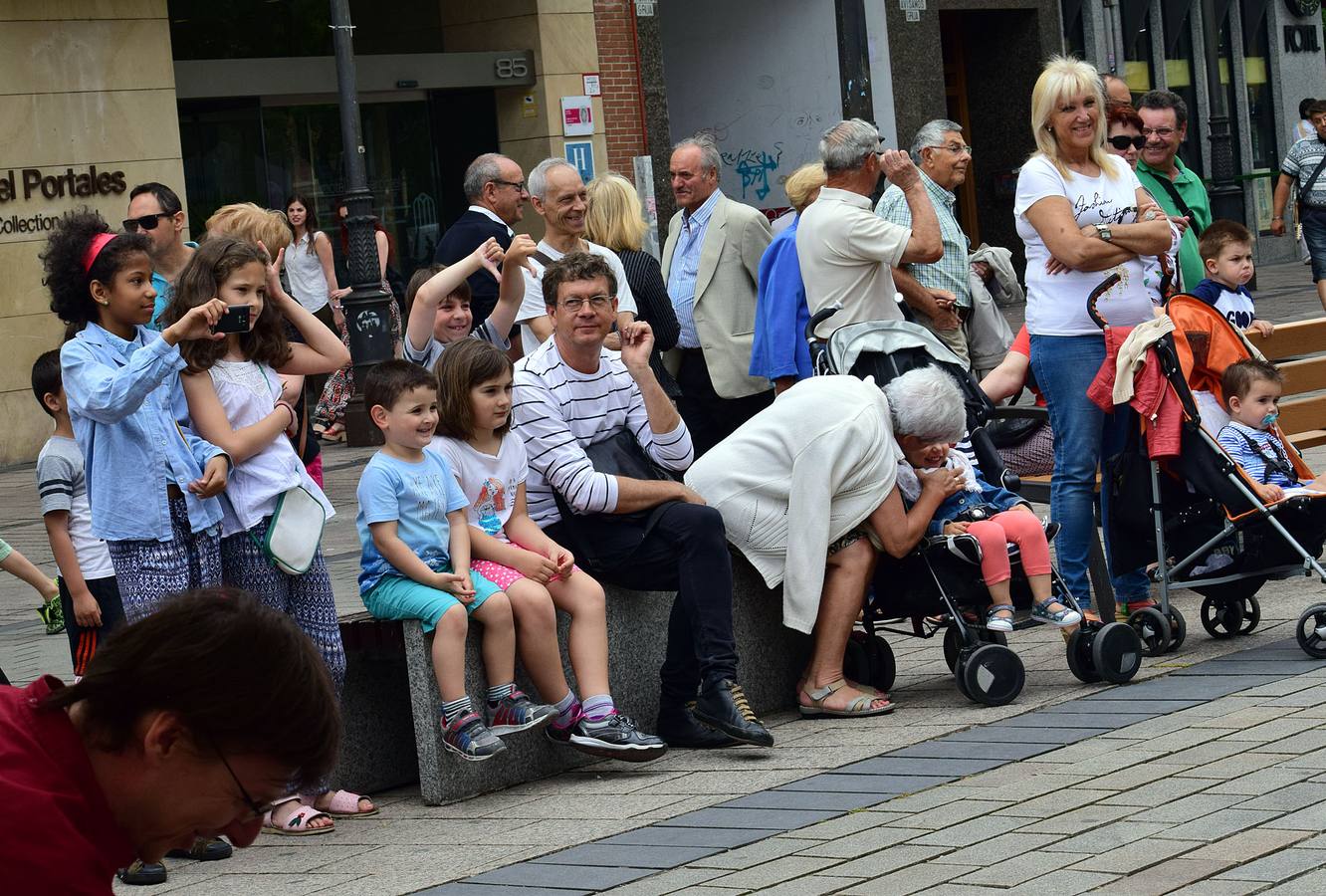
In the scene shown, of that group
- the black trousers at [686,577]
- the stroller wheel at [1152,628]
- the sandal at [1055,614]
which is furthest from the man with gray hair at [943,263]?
the black trousers at [686,577]

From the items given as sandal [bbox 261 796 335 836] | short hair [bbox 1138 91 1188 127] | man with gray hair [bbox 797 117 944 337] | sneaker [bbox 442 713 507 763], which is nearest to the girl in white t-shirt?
sneaker [bbox 442 713 507 763]

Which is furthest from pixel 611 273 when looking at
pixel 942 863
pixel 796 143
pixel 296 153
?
pixel 796 143

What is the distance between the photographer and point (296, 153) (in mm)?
19672

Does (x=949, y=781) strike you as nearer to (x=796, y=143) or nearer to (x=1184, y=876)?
(x=1184, y=876)

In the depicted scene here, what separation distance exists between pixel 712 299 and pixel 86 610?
3.60m

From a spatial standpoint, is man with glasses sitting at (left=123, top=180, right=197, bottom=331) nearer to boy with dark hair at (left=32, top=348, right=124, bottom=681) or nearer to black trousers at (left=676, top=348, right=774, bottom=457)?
boy with dark hair at (left=32, top=348, right=124, bottom=681)

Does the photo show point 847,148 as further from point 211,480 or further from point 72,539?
point 72,539

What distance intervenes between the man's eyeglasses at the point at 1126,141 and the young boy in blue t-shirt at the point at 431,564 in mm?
4613

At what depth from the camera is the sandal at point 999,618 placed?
260 inches

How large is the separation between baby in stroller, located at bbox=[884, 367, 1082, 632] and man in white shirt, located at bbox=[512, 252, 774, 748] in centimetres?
78

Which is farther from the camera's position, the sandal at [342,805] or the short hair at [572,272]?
the short hair at [572,272]

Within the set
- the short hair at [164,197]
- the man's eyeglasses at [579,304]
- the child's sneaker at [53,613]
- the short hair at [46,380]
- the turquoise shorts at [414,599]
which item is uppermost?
the short hair at [164,197]

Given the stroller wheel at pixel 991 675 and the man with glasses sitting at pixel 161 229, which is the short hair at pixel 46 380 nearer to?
the man with glasses sitting at pixel 161 229

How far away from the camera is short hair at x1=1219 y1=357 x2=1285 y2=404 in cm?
755
